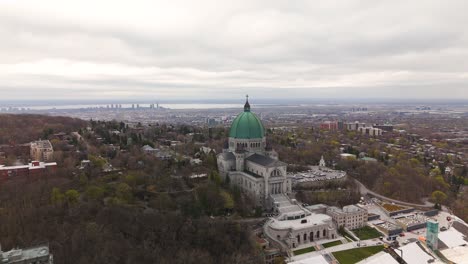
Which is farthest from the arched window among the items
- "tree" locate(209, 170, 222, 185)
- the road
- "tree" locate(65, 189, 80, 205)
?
"tree" locate(65, 189, 80, 205)

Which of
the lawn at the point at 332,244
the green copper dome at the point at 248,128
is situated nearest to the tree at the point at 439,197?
the lawn at the point at 332,244

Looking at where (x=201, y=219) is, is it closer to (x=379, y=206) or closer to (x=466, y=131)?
(x=379, y=206)

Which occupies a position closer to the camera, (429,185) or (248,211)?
(248,211)

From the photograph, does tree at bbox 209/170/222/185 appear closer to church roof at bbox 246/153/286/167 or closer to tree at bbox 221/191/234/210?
tree at bbox 221/191/234/210

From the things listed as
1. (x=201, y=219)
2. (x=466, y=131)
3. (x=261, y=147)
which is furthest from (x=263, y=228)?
(x=466, y=131)

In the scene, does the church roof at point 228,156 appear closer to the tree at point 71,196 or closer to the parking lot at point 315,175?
Result: the parking lot at point 315,175

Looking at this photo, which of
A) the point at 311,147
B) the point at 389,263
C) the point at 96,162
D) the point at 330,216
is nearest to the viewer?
the point at 389,263
